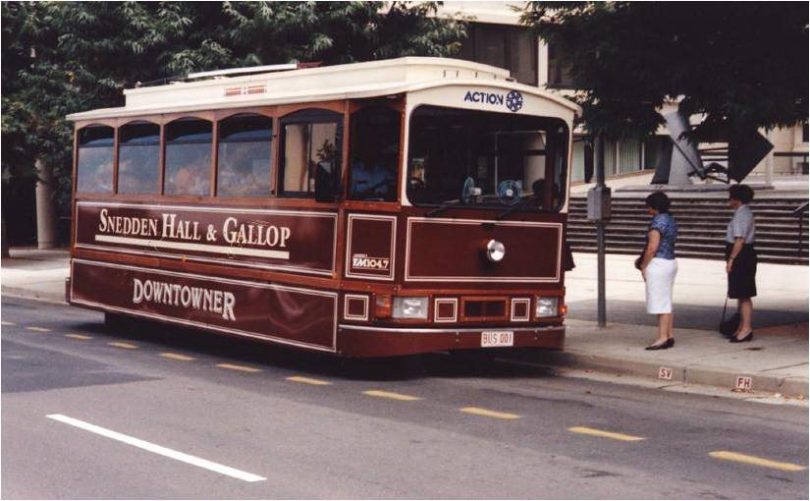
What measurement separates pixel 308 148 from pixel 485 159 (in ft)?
5.89

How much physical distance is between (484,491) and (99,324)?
1176cm

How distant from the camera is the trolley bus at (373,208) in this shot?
12039 millimetres

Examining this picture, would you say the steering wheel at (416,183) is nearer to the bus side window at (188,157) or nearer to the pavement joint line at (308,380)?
the pavement joint line at (308,380)

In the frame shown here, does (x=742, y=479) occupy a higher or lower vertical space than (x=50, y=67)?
lower

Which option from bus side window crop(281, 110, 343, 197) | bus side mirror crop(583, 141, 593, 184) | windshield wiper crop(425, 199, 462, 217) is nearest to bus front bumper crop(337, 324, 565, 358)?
windshield wiper crop(425, 199, 462, 217)

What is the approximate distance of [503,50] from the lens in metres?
43.6

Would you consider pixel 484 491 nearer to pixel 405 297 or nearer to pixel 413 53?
pixel 405 297

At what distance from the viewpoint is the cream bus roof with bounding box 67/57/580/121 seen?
1214cm

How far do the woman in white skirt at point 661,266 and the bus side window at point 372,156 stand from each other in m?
3.22

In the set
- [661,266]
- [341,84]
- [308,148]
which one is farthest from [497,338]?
[341,84]

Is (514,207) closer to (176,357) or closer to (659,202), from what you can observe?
(659,202)

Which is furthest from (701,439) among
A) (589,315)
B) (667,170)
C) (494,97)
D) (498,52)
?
(498,52)

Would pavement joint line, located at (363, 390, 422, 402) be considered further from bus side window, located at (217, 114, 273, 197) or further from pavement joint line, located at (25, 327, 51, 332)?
pavement joint line, located at (25, 327, 51, 332)

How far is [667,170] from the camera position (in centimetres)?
3609
